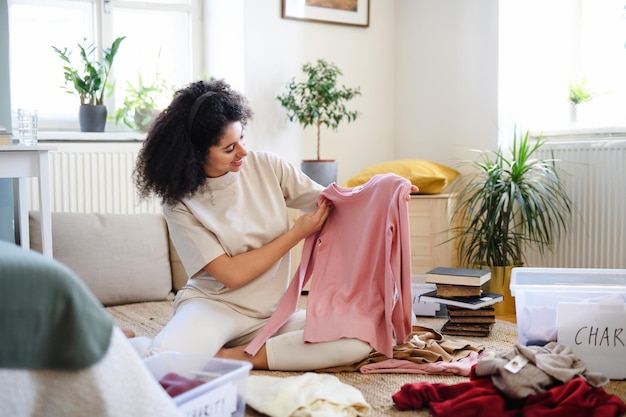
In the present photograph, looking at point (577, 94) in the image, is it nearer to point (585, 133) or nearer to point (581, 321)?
point (585, 133)

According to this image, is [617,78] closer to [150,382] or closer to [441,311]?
[441,311]

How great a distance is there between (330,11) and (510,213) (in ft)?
5.42

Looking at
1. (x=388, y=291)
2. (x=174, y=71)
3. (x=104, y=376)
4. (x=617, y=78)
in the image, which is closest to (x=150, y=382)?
(x=104, y=376)

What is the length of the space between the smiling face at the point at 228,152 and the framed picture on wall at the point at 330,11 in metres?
2.06

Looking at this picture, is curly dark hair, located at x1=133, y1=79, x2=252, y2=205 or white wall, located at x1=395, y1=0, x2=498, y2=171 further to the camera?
white wall, located at x1=395, y1=0, x2=498, y2=171

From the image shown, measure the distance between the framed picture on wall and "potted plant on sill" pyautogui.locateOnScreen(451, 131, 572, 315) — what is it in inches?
47.0

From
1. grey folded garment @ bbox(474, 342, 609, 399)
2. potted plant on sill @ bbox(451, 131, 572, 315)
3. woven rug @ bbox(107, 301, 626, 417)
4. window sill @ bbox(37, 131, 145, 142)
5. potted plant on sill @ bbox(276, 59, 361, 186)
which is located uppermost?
potted plant on sill @ bbox(276, 59, 361, 186)

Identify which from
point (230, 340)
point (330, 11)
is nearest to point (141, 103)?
point (330, 11)

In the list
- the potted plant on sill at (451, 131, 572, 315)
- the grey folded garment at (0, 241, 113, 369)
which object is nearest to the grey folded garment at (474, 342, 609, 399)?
the grey folded garment at (0, 241, 113, 369)

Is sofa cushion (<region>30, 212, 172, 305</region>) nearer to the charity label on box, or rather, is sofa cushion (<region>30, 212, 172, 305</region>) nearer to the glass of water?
the glass of water

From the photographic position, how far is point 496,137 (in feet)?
13.1

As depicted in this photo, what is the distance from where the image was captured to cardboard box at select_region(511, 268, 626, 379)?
2281mm

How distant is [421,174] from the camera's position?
3.89 meters

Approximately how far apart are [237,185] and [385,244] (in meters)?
0.51
